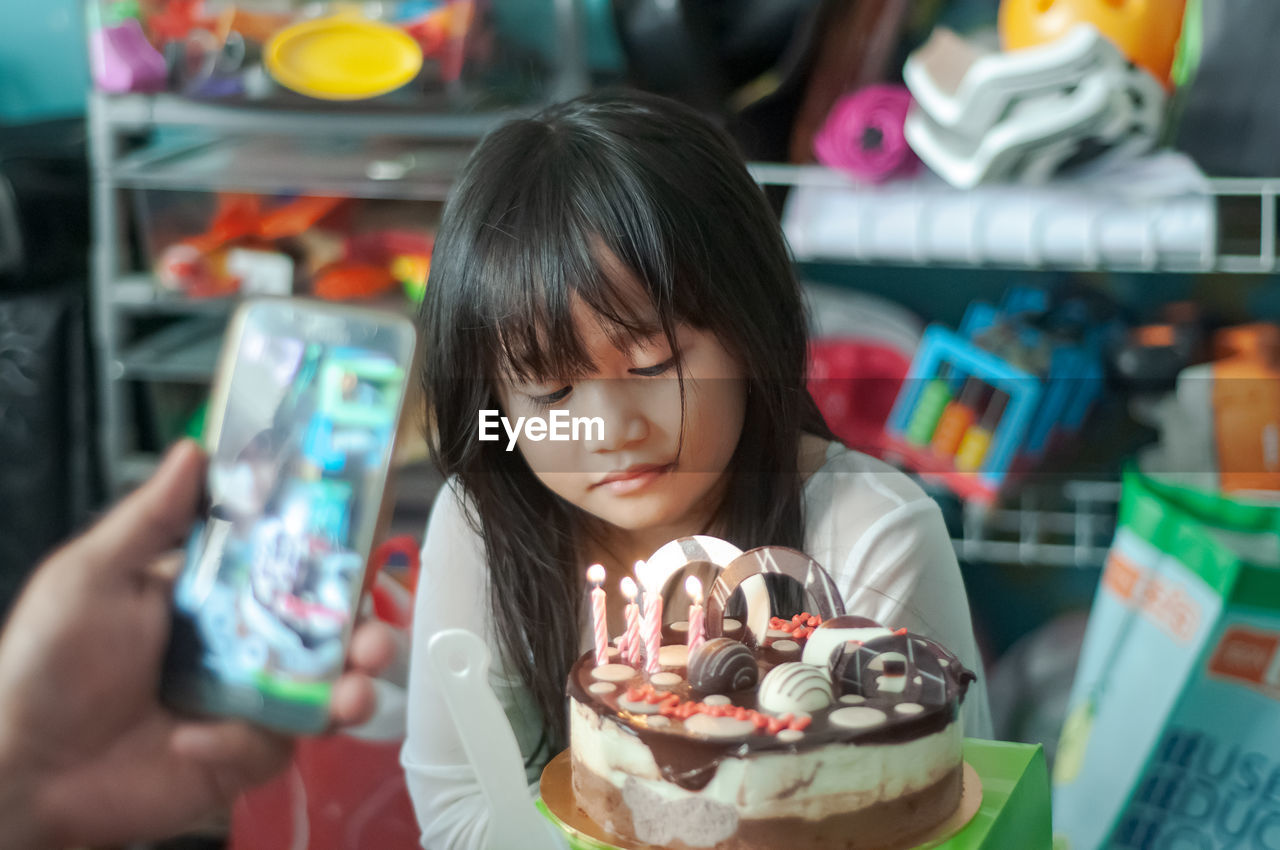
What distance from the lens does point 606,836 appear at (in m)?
0.37

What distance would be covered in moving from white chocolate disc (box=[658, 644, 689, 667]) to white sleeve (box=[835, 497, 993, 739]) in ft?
0.18

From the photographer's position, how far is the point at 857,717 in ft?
1.20

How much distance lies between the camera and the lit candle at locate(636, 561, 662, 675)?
388 mm

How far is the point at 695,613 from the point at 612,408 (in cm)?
7

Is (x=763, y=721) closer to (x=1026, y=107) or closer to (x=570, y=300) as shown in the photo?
(x=570, y=300)

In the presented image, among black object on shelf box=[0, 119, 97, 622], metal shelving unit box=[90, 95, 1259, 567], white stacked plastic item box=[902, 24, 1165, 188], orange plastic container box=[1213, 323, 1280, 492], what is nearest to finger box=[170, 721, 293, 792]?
orange plastic container box=[1213, 323, 1280, 492]

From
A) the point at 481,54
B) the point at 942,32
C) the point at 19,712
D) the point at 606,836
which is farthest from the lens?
the point at 481,54

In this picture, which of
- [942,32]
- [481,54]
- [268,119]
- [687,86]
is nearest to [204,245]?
[268,119]

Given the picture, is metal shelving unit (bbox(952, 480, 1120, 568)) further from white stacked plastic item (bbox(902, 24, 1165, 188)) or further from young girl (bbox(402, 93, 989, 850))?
white stacked plastic item (bbox(902, 24, 1165, 188))

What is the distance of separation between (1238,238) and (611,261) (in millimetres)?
726

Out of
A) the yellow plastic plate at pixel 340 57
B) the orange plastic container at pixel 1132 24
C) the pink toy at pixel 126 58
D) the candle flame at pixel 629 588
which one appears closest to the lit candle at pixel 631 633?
the candle flame at pixel 629 588

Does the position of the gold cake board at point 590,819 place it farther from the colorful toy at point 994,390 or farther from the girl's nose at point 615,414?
the colorful toy at point 994,390

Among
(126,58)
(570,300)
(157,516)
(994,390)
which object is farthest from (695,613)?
(126,58)

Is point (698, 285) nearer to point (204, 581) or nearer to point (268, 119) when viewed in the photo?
point (204, 581)
